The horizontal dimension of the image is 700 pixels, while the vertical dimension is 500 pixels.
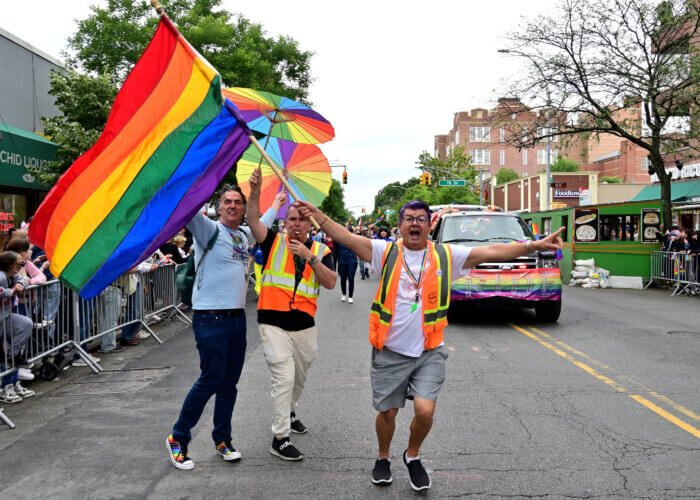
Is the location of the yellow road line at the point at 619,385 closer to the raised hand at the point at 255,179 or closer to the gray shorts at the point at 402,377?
the gray shorts at the point at 402,377

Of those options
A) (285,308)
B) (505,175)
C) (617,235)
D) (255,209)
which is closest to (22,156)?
(255,209)

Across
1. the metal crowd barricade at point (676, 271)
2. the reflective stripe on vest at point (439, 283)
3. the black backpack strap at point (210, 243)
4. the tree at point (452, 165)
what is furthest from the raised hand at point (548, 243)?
the tree at point (452, 165)

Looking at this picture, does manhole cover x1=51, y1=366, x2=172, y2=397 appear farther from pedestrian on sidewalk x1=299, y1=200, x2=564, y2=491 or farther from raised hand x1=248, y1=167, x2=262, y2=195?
pedestrian on sidewalk x1=299, y1=200, x2=564, y2=491

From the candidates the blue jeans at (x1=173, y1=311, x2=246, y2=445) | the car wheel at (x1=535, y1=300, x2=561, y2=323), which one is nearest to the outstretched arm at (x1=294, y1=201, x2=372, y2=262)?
the blue jeans at (x1=173, y1=311, x2=246, y2=445)

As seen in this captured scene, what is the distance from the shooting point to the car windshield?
11.1 metres

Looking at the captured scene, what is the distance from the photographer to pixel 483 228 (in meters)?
11.2

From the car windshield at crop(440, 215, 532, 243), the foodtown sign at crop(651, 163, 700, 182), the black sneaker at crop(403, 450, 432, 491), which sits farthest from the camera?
the foodtown sign at crop(651, 163, 700, 182)

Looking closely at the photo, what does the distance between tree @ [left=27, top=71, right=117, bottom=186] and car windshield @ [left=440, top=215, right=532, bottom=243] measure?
10585 millimetres

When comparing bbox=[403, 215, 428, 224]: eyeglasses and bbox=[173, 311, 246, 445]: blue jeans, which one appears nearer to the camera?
bbox=[403, 215, 428, 224]: eyeglasses

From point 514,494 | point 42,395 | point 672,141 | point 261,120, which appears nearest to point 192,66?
point 261,120

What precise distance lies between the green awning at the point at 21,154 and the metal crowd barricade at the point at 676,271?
18.4 metres

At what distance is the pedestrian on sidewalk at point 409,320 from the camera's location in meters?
3.84

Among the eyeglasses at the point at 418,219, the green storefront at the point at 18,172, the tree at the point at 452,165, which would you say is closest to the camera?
the eyeglasses at the point at 418,219

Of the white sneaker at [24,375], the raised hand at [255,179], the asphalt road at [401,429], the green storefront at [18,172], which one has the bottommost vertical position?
the asphalt road at [401,429]
